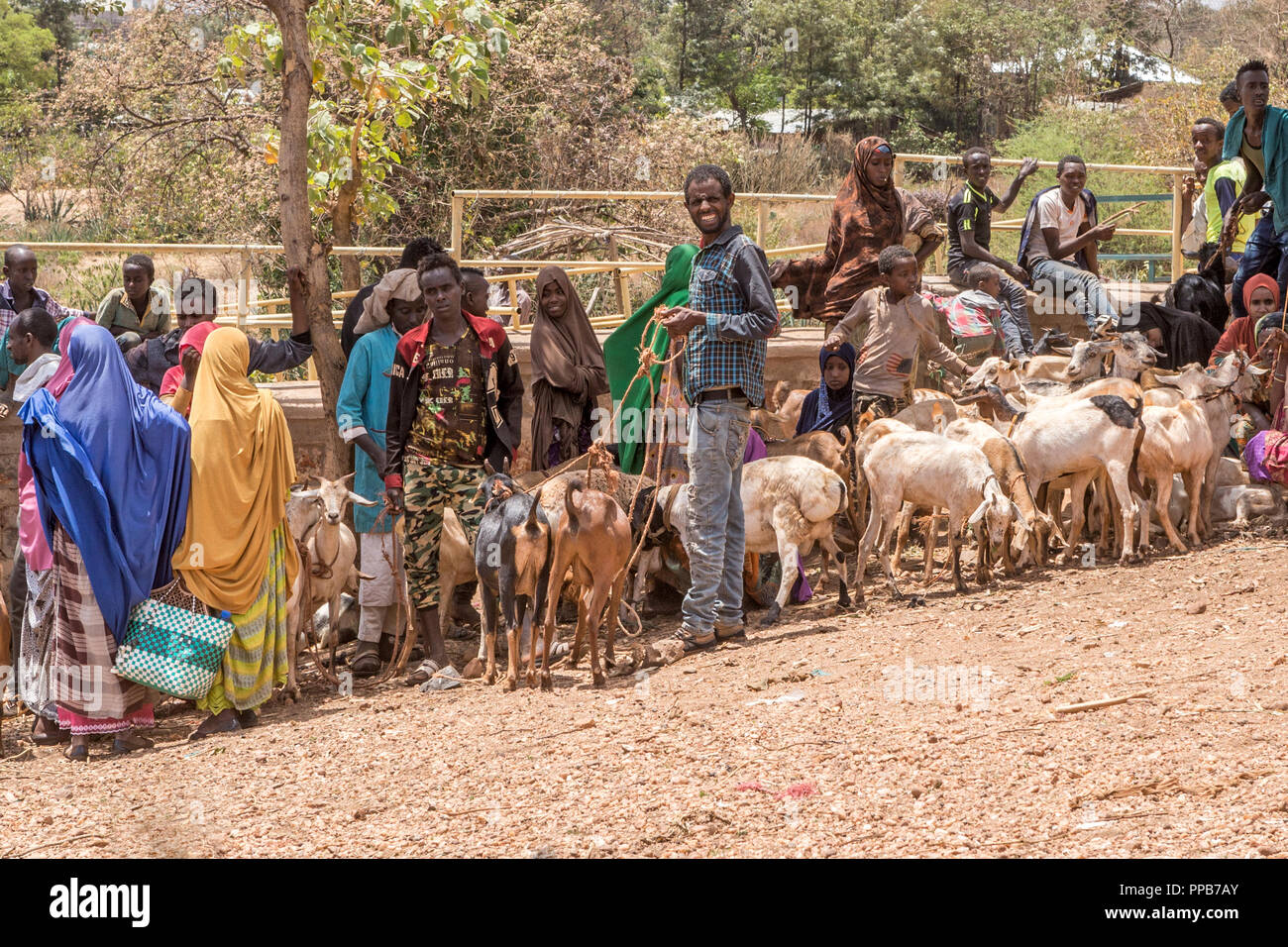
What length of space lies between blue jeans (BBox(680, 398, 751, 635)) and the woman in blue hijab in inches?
103

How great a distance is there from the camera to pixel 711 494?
6785 mm

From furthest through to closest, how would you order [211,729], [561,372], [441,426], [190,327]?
[561,372] → [190,327] → [441,426] → [211,729]

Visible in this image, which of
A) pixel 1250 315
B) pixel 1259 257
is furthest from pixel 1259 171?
pixel 1250 315

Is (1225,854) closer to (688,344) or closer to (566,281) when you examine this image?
(688,344)

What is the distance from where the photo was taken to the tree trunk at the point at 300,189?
7.56 metres

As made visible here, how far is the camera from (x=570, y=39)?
19.1 meters

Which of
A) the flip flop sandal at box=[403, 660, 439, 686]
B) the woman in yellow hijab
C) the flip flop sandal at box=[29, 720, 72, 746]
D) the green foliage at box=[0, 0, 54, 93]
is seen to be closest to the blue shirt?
the woman in yellow hijab

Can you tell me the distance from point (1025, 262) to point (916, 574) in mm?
A: 3643

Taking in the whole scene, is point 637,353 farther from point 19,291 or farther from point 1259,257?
point 1259,257

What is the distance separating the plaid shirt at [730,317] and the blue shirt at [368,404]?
5.26ft

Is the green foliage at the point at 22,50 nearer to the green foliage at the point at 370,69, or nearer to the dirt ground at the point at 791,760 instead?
the green foliage at the point at 370,69

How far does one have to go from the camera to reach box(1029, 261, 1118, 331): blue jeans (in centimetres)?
1057

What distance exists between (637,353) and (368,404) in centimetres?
182

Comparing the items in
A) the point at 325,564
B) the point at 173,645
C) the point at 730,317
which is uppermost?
the point at 730,317
